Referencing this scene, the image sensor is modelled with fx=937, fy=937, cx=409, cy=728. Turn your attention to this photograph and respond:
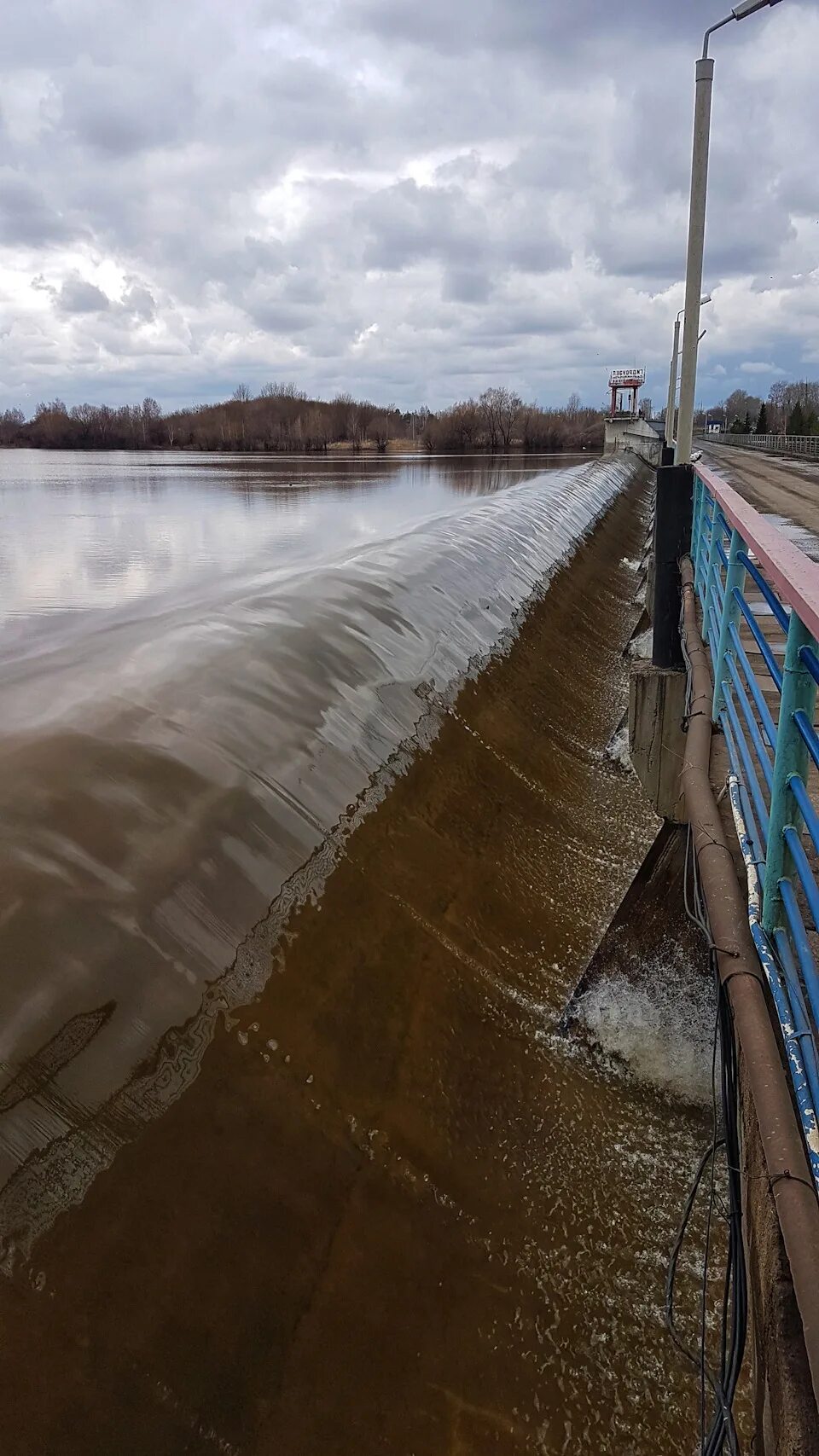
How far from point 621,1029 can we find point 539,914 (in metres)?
0.82

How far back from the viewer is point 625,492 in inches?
1153

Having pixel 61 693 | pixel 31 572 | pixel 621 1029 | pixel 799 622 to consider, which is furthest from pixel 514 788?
pixel 31 572

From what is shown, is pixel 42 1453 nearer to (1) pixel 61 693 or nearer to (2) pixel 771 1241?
(2) pixel 771 1241

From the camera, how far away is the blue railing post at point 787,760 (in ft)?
8.03

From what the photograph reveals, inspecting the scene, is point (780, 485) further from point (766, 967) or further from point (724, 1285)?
point (766, 967)

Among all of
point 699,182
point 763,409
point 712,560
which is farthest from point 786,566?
point 763,409

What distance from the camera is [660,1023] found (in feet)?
15.8

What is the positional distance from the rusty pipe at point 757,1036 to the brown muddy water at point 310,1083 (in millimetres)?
1262

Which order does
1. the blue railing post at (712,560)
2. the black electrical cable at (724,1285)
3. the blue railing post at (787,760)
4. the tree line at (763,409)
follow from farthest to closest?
1. the tree line at (763,409)
2. the blue railing post at (712,560)
3. the black electrical cable at (724,1285)
4. the blue railing post at (787,760)

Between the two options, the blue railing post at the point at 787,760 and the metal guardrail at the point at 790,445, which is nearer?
the blue railing post at the point at 787,760

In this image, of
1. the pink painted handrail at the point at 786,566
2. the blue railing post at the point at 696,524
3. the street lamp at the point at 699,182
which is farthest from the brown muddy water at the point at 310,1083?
the street lamp at the point at 699,182

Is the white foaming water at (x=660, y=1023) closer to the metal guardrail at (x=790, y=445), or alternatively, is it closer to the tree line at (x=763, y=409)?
the metal guardrail at (x=790, y=445)

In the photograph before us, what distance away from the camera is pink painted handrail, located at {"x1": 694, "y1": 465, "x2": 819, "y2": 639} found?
85.7 inches

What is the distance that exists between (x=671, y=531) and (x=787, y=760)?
5.78 m
